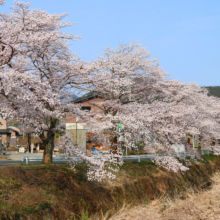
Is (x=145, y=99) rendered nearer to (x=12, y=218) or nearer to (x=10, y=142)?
(x=12, y=218)

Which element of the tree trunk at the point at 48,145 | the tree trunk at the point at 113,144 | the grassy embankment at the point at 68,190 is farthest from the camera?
the tree trunk at the point at 113,144

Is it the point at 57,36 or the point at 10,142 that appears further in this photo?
the point at 10,142

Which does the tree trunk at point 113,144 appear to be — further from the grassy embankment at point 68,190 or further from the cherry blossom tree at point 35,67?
the cherry blossom tree at point 35,67

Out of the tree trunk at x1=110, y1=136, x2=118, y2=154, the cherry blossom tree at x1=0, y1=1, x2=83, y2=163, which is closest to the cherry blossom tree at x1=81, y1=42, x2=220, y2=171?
the tree trunk at x1=110, y1=136, x2=118, y2=154

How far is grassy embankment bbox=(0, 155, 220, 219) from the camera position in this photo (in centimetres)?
1221

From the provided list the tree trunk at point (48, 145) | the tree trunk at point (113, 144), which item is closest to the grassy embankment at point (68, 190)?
the tree trunk at point (113, 144)

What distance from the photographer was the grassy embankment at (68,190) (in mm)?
12211

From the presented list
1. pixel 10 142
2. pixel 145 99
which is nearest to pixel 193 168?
pixel 145 99

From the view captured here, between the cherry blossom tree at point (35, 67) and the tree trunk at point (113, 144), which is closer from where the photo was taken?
the cherry blossom tree at point (35, 67)

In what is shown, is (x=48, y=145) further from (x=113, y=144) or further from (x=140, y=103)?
(x=140, y=103)

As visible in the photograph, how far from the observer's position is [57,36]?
14.9m

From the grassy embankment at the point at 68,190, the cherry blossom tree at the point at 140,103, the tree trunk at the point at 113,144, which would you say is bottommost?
the grassy embankment at the point at 68,190

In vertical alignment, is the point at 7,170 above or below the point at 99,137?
below

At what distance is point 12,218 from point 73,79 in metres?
9.10
